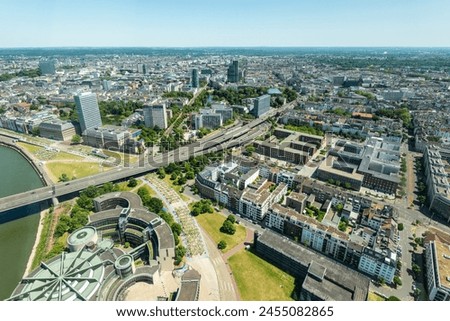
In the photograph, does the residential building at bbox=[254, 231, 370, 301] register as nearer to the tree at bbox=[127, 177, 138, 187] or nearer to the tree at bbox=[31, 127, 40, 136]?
→ the tree at bbox=[127, 177, 138, 187]

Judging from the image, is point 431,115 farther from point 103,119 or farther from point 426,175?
point 103,119

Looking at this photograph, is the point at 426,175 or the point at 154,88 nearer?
the point at 426,175

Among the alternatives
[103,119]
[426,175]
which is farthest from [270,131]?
[103,119]

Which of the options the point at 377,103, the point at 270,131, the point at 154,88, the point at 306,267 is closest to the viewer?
the point at 306,267

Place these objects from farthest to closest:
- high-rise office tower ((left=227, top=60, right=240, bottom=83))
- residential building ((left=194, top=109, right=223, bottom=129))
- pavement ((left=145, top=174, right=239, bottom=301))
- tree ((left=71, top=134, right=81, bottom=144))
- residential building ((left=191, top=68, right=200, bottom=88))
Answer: high-rise office tower ((left=227, top=60, right=240, bottom=83)), residential building ((left=191, top=68, right=200, bottom=88)), residential building ((left=194, top=109, right=223, bottom=129)), tree ((left=71, top=134, right=81, bottom=144)), pavement ((left=145, top=174, right=239, bottom=301))

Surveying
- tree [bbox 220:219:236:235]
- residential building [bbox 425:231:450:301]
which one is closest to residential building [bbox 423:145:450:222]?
residential building [bbox 425:231:450:301]

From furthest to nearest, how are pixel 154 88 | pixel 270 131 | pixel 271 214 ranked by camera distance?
pixel 154 88 < pixel 270 131 < pixel 271 214

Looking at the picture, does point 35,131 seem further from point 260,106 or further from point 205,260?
point 205,260
